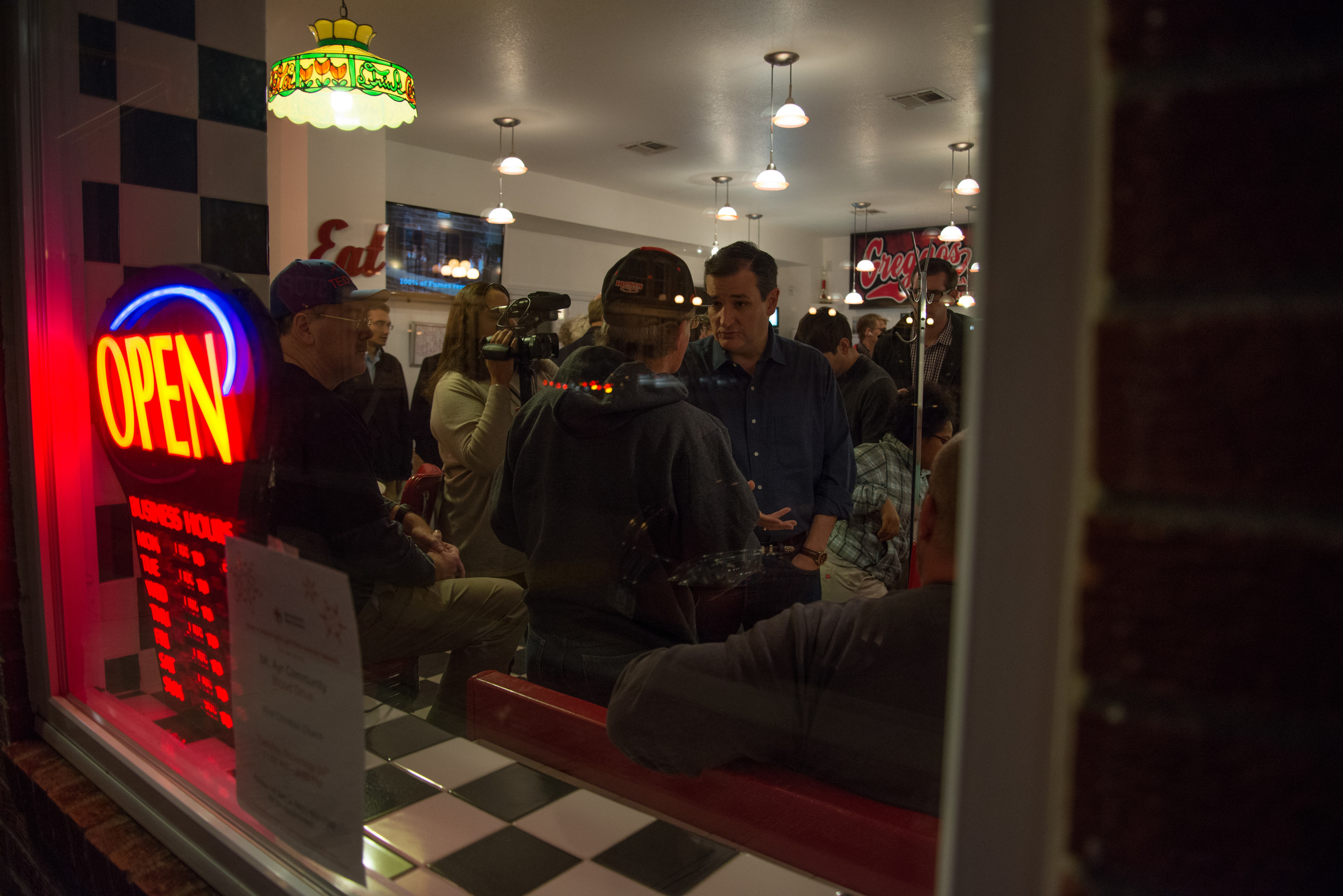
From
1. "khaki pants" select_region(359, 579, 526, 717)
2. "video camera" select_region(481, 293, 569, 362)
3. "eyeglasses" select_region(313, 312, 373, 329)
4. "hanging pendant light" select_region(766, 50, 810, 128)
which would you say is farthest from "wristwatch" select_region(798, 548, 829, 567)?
"hanging pendant light" select_region(766, 50, 810, 128)

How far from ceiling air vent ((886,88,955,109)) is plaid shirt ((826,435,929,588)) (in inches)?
151

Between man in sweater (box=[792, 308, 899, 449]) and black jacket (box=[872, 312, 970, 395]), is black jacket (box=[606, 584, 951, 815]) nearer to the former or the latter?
black jacket (box=[872, 312, 970, 395])

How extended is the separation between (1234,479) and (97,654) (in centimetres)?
168

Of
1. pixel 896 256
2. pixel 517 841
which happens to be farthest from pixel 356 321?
pixel 896 256

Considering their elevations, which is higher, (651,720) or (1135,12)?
(1135,12)

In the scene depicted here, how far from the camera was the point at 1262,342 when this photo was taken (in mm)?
302

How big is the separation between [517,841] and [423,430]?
1309 millimetres

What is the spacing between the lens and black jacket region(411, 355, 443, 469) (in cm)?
226

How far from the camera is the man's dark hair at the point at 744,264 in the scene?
1.85 meters

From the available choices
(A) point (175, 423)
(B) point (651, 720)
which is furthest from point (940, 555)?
(A) point (175, 423)

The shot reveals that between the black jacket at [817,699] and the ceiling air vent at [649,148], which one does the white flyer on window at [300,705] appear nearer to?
the black jacket at [817,699]

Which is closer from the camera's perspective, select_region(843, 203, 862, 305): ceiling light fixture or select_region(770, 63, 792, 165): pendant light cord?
select_region(843, 203, 862, 305): ceiling light fixture

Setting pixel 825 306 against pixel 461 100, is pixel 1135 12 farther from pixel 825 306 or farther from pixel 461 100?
pixel 461 100

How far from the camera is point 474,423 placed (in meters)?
2.17
